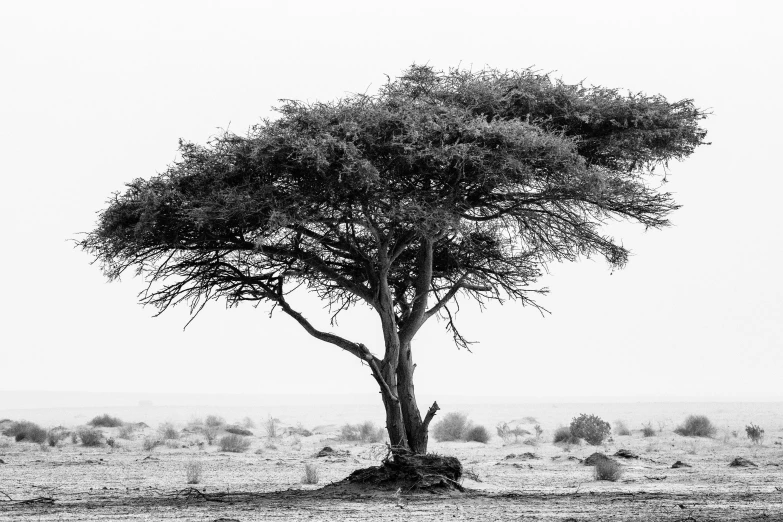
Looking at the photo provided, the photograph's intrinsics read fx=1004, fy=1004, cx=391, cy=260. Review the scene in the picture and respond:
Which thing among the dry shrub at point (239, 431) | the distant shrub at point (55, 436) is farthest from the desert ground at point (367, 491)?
the dry shrub at point (239, 431)

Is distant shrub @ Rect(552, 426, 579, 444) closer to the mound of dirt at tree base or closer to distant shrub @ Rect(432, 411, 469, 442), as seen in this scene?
distant shrub @ Rect(432, 411, 469, 442)

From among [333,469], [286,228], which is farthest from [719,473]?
[286,228]

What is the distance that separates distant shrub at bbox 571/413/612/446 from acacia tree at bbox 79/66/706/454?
41.5 ft

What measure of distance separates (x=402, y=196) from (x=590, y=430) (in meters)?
17.8

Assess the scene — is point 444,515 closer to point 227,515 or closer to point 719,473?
point 227,515

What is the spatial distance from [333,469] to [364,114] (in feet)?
36.4

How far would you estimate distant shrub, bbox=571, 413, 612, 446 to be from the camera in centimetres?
3328

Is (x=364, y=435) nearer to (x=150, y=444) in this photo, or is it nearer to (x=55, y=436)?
(x=150, y=444)

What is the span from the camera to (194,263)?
2069cm

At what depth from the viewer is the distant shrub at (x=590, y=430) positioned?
33.3 m

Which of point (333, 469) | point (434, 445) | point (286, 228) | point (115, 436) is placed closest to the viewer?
point (286, 228)

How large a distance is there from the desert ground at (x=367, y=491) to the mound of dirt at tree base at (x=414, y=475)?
0.35 metres

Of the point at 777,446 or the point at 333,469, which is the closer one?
the point at 333,469

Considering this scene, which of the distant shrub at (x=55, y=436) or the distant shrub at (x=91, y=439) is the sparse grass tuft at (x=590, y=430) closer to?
the distant shrub at (x=91, y=439)
